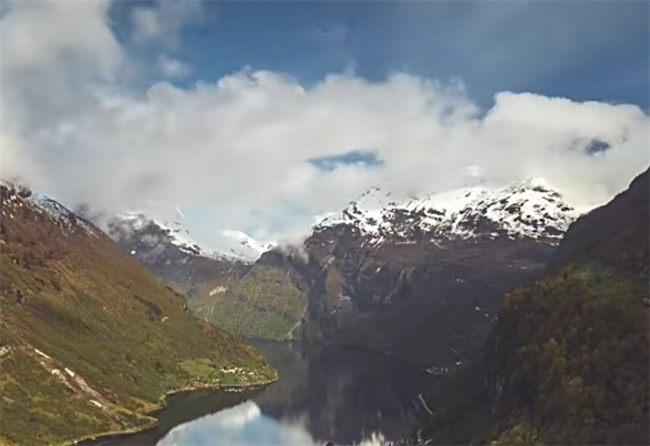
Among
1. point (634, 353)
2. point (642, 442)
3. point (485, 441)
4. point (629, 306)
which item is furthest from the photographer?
point (485, 441)

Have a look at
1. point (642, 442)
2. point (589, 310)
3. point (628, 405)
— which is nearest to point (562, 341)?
point (589, 310)

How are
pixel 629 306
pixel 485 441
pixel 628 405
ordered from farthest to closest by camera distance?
pixel 485 441 < pixel 629 306 < pixel 628 405

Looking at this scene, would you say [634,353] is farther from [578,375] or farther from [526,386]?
[526,386]

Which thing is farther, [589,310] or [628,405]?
[589,310]

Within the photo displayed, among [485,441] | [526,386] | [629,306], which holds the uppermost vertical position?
[629,306]

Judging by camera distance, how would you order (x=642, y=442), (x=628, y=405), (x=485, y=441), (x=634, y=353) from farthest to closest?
(x=485, y=441)
(x=634, y=353)
(x=628, y=405)
(x=642, y=442)

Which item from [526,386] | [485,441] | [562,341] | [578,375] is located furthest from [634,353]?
[485,441]

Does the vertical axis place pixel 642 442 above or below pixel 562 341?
below

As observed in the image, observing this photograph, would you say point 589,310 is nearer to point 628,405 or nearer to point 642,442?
point 628,405

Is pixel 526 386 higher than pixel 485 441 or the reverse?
higher
